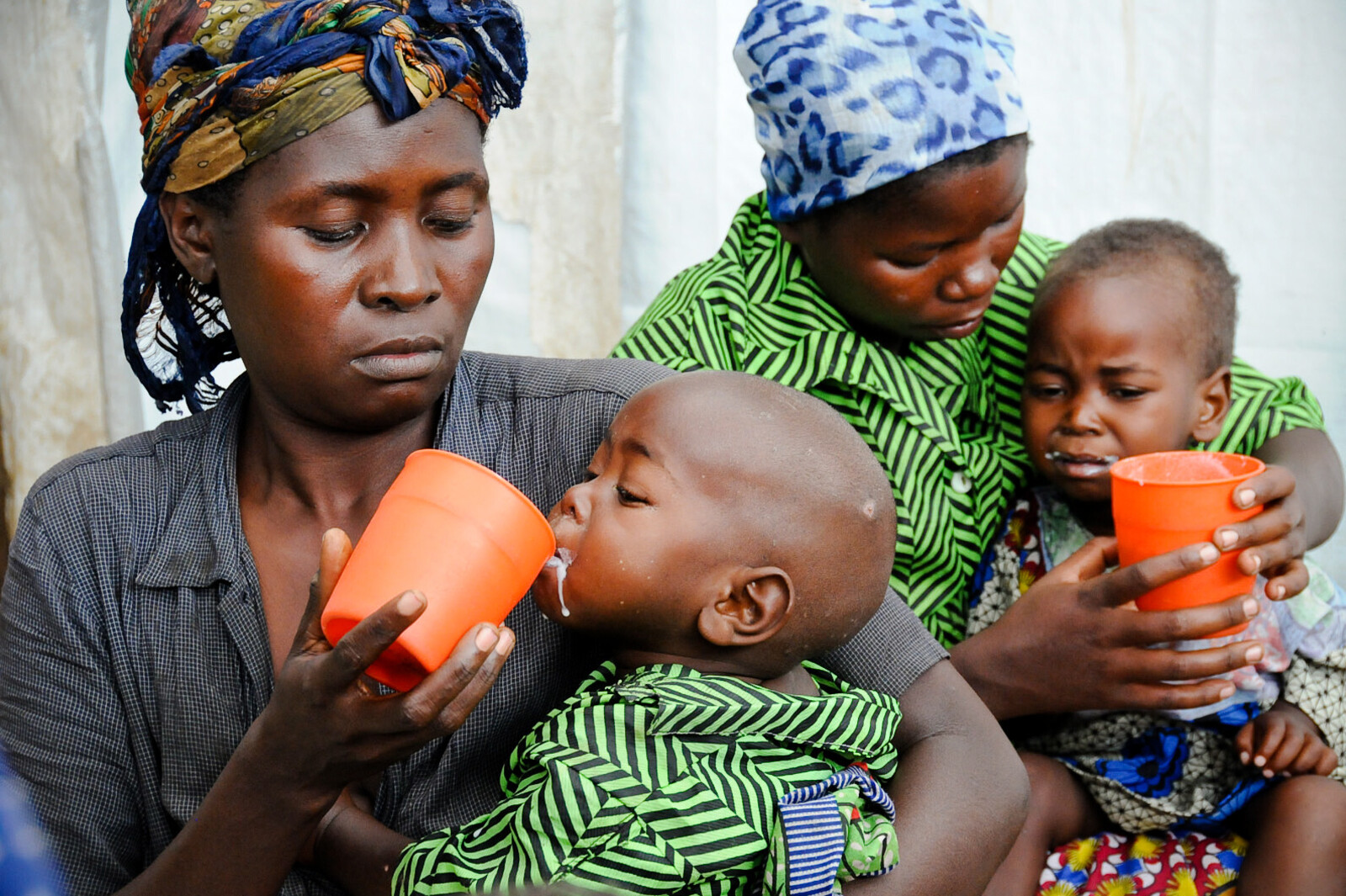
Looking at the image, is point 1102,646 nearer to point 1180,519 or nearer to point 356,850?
point 1180,519

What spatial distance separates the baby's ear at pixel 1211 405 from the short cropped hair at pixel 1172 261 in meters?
0.02

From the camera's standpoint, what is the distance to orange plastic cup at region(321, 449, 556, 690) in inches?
56.4

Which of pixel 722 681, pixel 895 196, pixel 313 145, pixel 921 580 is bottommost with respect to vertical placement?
pixel 921 580

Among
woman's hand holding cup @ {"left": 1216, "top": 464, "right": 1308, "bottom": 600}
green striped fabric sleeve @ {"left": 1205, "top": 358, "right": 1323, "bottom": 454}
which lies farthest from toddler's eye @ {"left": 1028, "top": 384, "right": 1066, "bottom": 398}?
woman's hand holding cup @ {"left": 1216, "top": 464, "right": 1308, "bottom": 600}

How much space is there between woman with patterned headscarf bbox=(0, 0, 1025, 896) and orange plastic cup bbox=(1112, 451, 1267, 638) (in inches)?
15.2

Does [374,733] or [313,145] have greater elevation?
[313,145]

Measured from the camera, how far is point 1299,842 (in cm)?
215

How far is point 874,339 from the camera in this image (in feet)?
8.52

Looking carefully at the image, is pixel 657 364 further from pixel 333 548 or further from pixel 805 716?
pixel 333 548

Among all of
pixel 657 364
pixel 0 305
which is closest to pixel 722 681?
pixel 657 364

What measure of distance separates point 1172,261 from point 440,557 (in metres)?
1.80

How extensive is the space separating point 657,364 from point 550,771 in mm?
796

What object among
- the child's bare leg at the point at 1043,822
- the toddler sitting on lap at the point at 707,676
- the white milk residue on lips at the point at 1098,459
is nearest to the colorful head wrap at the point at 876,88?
the white milk residue on lips at the point at 1098,459

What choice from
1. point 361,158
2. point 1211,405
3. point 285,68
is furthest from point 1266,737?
point 285,68
